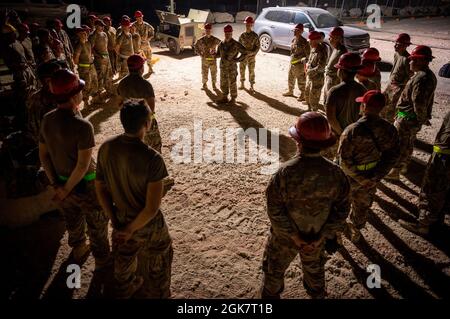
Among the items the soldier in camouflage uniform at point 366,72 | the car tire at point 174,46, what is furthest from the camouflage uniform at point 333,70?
the car tire at point 174,46

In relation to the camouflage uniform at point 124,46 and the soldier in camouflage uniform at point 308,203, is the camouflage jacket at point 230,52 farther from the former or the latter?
the soldier in camouflage uniform at point 308,203

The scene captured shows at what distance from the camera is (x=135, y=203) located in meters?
2.65

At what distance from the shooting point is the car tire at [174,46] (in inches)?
565

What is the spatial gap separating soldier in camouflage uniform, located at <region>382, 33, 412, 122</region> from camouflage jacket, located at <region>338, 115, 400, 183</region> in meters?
3.26

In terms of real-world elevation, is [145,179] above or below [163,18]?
below

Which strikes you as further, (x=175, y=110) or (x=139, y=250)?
(x=175, y=110)

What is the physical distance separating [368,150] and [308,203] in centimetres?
144

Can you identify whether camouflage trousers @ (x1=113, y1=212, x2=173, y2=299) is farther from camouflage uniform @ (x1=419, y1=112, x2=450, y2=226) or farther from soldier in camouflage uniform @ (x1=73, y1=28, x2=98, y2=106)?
soldier in camouflage uniform @ (x1=73, y1=28, x2=98, y2=106)

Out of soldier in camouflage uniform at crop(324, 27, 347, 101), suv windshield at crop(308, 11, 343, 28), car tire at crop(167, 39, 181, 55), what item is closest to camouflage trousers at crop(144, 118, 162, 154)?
soldier in camouflage uniform at crop(324, 27, 347, 101)

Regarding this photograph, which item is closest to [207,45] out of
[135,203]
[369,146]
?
[369,146]
